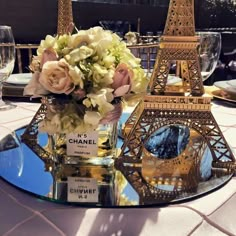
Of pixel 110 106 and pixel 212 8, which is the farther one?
pixel 212 8

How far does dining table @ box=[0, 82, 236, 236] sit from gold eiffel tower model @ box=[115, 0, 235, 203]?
2.6 inches

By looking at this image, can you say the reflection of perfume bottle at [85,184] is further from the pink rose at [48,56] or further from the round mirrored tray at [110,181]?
the pink rose at [48,56]

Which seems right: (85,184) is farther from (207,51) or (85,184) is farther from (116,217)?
(207,51)

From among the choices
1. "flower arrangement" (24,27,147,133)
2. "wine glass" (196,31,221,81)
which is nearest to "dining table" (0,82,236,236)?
"flower arrangement" (24,27,147,133)

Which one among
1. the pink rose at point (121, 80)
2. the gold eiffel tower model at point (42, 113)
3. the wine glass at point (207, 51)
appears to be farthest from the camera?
the wine glass at point (207, 51)

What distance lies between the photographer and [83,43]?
470 millimetres

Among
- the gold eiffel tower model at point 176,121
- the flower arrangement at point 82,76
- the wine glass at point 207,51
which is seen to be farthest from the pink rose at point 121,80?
the wine glass at point 207,51

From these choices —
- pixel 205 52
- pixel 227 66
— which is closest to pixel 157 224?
pixel 205 52

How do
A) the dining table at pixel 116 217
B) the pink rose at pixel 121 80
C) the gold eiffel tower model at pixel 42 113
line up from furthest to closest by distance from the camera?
the gold eiffel tower model at pixel 42 113 < the pink rose at pixel 121 80 < the dining table at pixel 116 217

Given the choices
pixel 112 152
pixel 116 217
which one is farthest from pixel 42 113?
pixel 116 217

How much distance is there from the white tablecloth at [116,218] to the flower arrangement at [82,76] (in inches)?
4.2

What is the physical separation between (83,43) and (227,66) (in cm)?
260

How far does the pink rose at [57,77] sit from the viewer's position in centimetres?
44

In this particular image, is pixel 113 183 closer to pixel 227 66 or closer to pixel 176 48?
pixel 176 48
